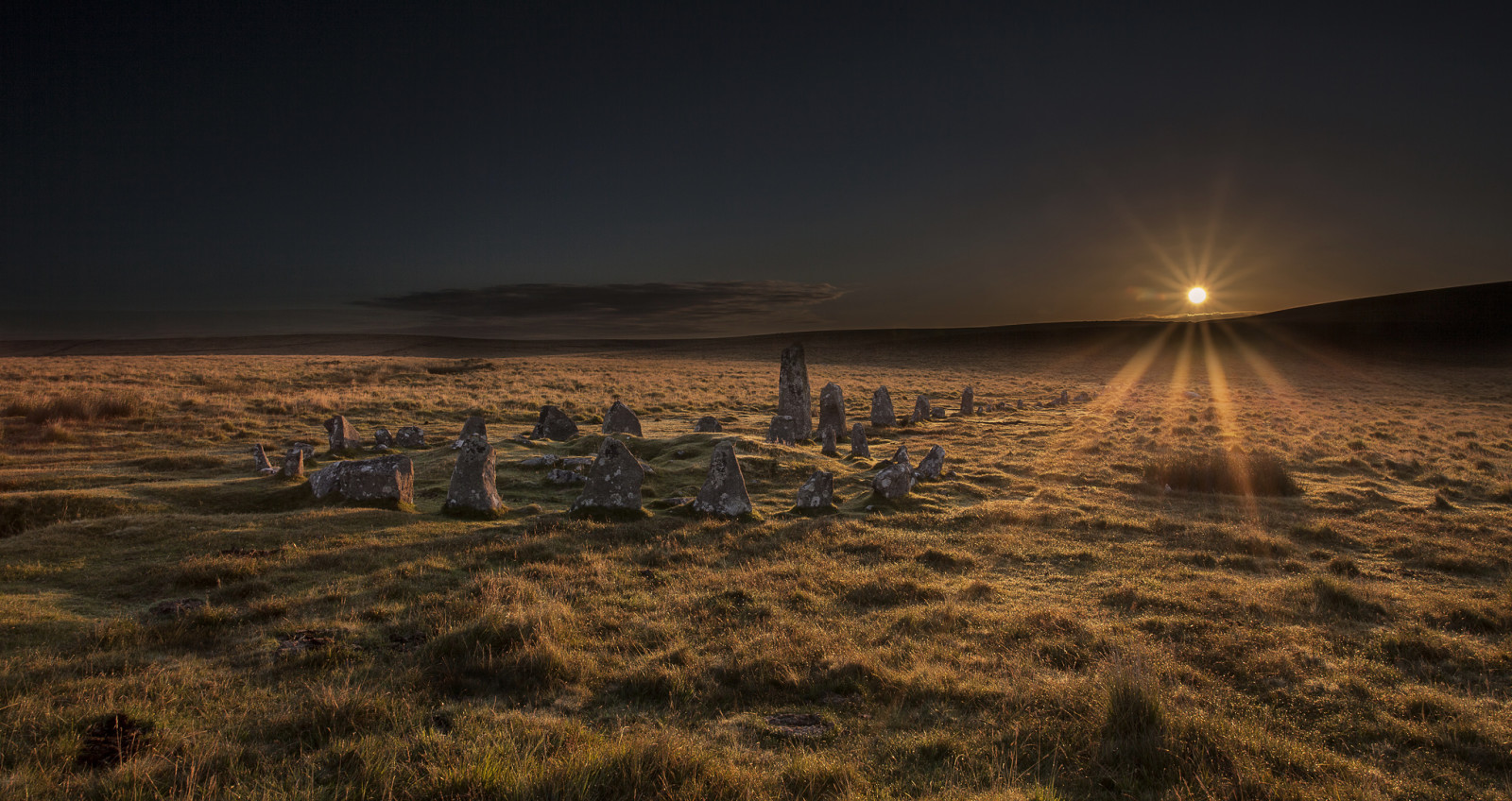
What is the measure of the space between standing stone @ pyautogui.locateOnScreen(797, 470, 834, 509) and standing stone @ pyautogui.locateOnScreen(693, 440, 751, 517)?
1333 mm

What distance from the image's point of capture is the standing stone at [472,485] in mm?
12391

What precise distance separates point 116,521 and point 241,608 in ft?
17.2

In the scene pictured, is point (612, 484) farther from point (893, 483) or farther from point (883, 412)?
point (883, 412)

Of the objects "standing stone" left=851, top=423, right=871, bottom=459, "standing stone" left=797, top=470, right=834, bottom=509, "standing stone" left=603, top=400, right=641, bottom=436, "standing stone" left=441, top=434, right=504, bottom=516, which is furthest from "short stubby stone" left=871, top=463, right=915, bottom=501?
"standing stone" left=603, top=400, right=641, bottom=436

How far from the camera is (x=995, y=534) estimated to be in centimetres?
1190

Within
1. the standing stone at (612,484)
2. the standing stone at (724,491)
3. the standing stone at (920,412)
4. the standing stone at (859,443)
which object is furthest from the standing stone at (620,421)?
the standing stone at (920,412)

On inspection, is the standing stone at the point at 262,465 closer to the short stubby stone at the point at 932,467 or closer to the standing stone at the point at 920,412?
the short stubby stone at the point at 932,467

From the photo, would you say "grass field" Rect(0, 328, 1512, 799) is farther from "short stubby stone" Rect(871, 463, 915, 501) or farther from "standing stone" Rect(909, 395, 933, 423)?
"standing stone" Rect(909, 395, 933, 423)

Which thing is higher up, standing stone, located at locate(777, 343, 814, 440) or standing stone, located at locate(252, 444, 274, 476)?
standing stone, located at locate(777, 343, 814, 440)

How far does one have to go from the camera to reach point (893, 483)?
14.0 m

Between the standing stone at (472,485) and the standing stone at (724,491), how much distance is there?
3.93 meters

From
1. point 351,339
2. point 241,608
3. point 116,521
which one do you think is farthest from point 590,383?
point 351,339

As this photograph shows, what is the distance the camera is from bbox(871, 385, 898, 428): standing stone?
88.0ft

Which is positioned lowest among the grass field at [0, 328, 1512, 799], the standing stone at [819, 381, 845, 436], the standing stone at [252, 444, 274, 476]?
the grass field at [0, 328, 1512, 799]
